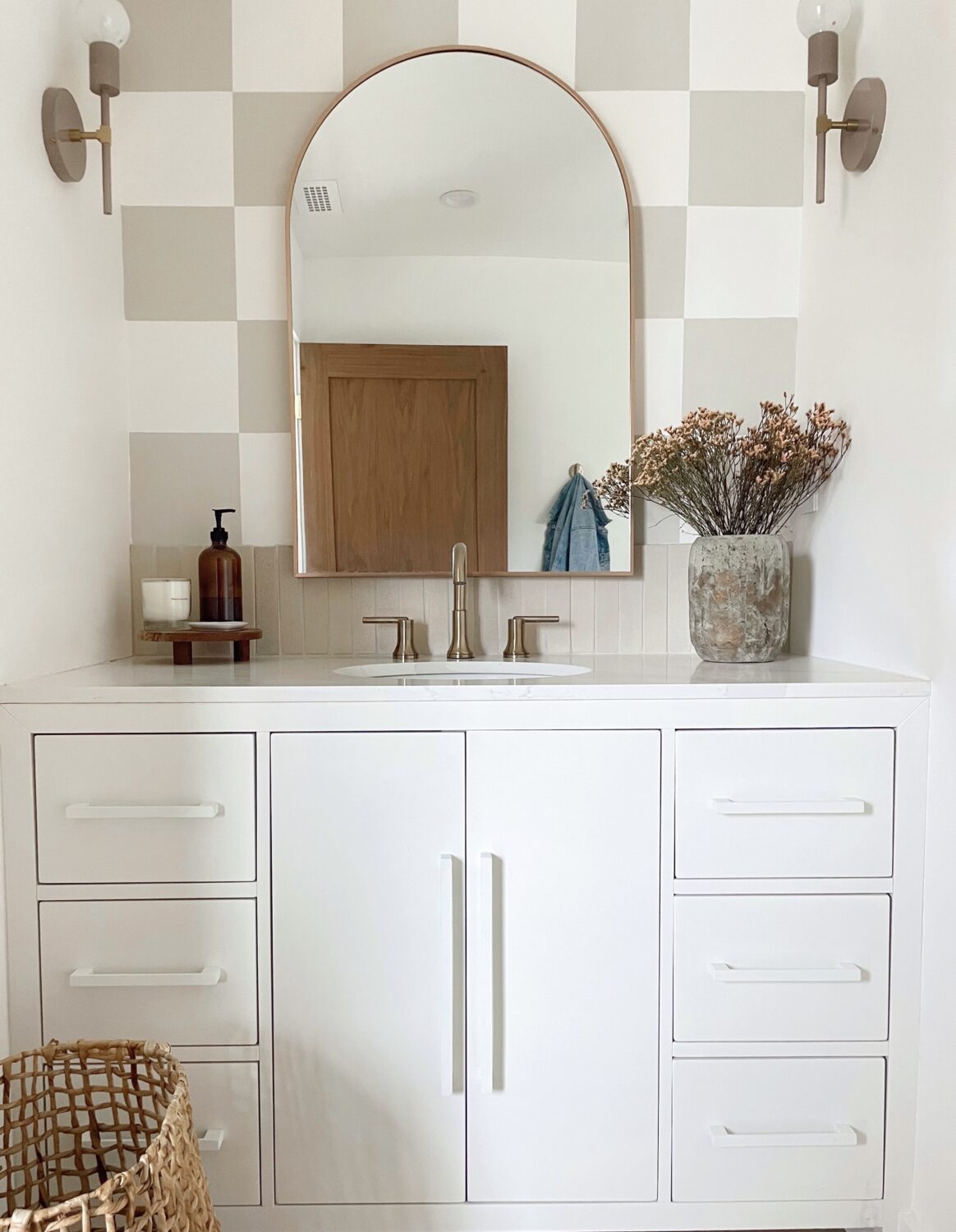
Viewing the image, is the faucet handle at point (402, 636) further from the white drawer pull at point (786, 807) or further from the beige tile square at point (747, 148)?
the beige tile square at point (747, 148)

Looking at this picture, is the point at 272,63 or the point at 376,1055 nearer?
the point at 376,1055

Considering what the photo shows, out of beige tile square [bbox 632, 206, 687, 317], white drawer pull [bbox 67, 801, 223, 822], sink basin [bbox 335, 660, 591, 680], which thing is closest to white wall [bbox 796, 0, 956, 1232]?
beige tile square [bbox 632, 206, 687, 317]

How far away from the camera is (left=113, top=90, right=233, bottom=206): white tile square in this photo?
1.69 metres

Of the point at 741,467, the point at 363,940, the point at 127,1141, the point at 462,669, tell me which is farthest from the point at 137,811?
the point at 741,467

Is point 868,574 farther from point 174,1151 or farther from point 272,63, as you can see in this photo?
point 272,63

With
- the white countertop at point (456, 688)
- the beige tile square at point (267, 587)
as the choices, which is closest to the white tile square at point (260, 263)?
the beige tile square at point (267, 587)

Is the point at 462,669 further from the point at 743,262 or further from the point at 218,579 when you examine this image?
the point at 743,262

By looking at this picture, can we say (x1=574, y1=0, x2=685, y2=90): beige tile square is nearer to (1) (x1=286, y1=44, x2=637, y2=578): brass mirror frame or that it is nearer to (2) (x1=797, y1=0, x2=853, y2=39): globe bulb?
(1) (x1=286, y1=44, x2=637, y2=578): brass mirror frame

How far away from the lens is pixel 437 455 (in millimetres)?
1727

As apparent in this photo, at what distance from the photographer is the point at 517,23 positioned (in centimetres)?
169

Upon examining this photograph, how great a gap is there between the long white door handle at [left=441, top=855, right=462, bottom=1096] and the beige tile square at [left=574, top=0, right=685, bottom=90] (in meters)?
1.47

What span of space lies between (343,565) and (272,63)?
3.15 ft

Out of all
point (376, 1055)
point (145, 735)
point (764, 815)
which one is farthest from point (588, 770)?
point (145, 735)

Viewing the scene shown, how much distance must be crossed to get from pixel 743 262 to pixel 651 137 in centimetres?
30
